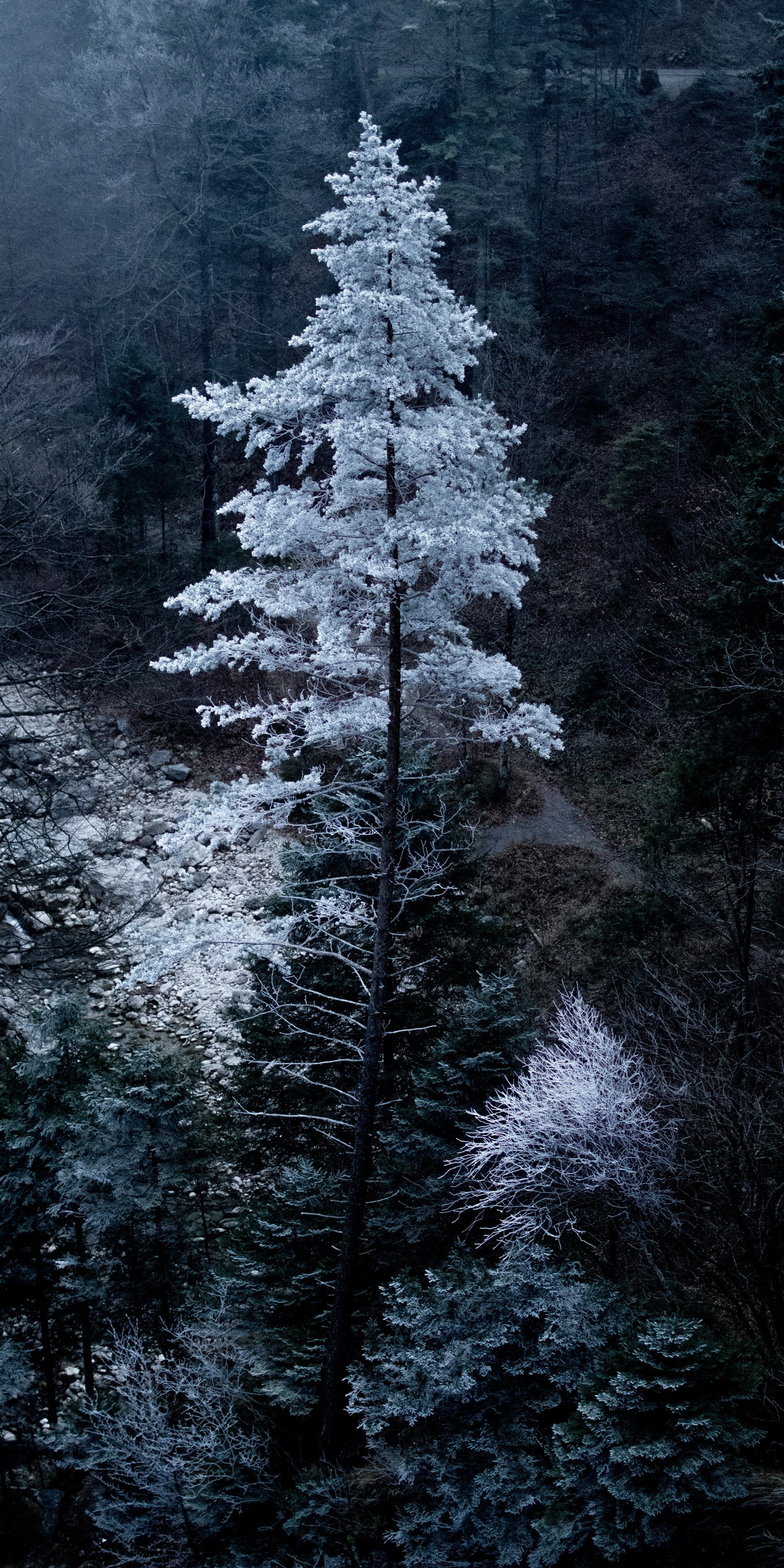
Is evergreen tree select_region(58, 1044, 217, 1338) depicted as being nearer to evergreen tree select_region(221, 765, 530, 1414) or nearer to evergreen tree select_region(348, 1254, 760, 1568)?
evergreen tree select_region(221, 765, 530, 1414)

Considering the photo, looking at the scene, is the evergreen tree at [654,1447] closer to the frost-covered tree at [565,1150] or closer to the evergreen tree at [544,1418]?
the evergreen tree at [544,1418]

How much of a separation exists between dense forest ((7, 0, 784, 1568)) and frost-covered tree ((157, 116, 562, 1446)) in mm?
39

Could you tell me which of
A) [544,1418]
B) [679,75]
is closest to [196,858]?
[544,1418]

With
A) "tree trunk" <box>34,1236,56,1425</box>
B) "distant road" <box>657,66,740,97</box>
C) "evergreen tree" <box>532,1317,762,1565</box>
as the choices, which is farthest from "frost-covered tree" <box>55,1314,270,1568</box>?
"distant road" <box>657,66,740,97</box>

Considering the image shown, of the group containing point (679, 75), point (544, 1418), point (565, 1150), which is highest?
point (679, 75)

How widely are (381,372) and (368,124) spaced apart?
5.64ft

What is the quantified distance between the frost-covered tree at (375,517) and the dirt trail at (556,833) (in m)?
9.25

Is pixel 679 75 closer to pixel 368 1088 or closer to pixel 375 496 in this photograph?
pixel 375 496

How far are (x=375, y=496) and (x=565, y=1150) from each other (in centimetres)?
541

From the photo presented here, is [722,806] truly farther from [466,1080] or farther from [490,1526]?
[490,1526]

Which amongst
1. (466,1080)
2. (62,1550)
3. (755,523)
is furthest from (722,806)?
(62,1550)

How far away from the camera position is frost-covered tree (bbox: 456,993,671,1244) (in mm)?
7828

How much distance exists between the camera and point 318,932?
970 cm

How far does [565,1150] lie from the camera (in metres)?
8.12
